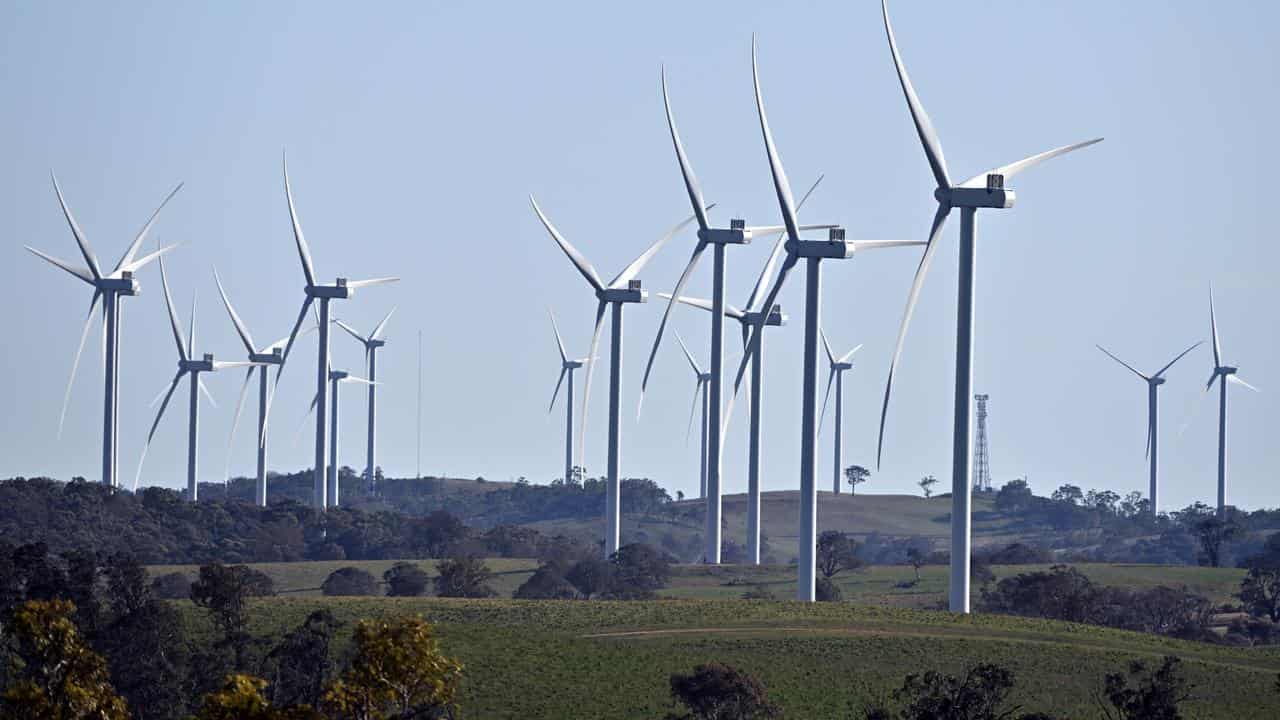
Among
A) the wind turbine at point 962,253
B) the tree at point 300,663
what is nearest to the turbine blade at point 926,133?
the wind turbine at point 962,253

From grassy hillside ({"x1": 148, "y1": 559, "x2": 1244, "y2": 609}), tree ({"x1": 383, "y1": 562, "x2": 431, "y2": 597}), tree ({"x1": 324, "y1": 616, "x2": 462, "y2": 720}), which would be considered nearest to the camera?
tree ({"x1": 324, "y1": 616, "x2": 462, "y2": 720})

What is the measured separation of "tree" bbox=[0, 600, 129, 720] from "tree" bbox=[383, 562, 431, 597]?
11602 centimetres

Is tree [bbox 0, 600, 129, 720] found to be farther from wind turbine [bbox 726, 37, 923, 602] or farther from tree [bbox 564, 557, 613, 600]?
tree [bbox 564, 557, 613, 600]

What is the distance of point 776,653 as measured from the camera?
114500mm

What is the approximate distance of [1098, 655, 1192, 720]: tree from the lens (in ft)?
316

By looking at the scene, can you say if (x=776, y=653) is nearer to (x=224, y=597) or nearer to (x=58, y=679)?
(x=224, y=597)

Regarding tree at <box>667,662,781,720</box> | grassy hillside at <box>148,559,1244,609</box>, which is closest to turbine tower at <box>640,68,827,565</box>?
grassy hillside at <box>148,559,1244,609</box>

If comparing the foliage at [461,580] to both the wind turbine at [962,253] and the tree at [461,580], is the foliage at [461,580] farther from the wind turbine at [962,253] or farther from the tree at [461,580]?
the wind turbine at [962,253]

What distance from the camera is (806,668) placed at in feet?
366

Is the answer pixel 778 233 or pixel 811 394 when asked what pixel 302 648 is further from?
pixel 778 233

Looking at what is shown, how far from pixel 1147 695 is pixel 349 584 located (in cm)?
9215

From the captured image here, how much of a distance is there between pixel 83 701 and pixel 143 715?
5520cm

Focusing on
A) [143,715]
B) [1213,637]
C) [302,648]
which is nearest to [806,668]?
[302,648]

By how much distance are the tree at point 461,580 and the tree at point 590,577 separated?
7253mm
